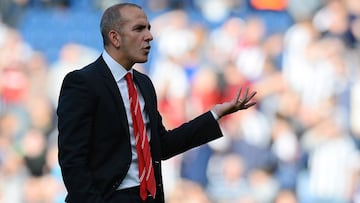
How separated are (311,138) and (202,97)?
0.78m

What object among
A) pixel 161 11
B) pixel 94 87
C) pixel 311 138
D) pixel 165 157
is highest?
pixel 161 11

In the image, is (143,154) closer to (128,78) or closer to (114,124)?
(114,124)

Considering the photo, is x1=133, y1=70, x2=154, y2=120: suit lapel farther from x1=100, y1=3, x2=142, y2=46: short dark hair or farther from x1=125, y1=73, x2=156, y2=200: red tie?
x1=100, y1=3, x2=142, y2=46: short dark hair

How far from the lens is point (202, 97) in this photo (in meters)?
5.89

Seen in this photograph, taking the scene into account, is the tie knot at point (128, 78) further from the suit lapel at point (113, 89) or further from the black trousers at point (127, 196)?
the black trousers at point (127, 196)

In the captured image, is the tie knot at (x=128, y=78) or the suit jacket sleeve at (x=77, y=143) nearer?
the suit jacket sleeve at (x=77, y=143)

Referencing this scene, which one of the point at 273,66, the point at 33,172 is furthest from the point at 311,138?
the point at 33,172

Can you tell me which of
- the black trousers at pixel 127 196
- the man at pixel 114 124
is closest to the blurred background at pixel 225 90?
the man at pixel 114 124

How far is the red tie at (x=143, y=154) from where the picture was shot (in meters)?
2.86

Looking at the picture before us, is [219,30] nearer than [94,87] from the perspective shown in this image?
No

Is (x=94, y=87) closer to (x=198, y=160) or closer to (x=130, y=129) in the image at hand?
(x=130, y=129)

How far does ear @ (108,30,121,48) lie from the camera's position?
2.92 meters

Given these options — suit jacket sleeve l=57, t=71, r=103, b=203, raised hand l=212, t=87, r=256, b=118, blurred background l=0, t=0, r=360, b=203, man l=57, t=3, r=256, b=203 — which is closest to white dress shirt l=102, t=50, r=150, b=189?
man l=57, t=3, r=256, b=203

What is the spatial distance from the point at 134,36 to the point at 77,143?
1.33 ft
